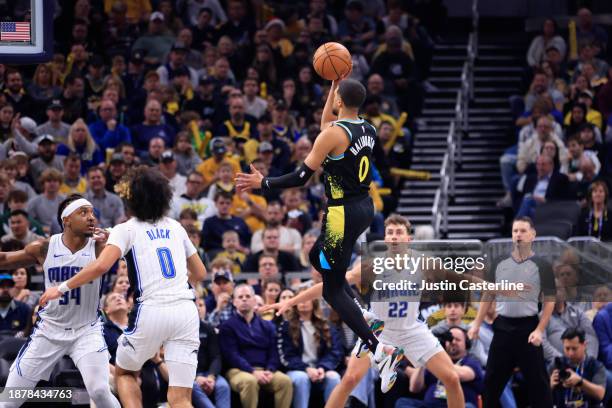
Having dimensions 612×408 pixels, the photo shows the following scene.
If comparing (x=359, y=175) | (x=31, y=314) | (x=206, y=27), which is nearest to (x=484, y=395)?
(x=359, y=175)

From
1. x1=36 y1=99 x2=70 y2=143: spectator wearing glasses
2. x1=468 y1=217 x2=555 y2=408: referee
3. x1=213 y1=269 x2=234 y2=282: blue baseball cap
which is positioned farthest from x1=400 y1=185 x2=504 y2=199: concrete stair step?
x1=468 y1=217 x2=555 y2=408: referee

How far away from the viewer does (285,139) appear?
Answer: 58.2 ft

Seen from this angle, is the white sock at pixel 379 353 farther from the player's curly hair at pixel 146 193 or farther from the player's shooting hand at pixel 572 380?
the player's shooting hand at pixel 572 380

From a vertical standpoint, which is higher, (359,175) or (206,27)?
(206,27)

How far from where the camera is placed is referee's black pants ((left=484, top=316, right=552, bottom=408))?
1163 centimetres

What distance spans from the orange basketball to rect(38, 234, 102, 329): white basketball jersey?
2.50 meters

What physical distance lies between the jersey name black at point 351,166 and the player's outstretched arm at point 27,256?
243 cm

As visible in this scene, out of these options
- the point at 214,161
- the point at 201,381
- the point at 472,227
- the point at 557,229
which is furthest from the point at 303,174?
the point at 472,227

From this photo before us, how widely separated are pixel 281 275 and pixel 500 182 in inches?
227

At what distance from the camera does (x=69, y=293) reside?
10062mm

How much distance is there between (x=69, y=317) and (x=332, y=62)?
3.05 m

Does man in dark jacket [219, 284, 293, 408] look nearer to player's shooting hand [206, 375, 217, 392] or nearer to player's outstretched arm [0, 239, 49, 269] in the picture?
player's shooting hand [206, 375, 217, 392]

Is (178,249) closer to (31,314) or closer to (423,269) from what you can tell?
(423,269)

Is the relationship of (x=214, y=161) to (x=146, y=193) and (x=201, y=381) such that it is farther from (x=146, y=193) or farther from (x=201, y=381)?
(x=146, y=193)
